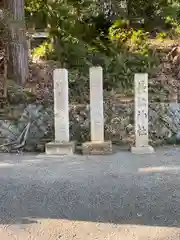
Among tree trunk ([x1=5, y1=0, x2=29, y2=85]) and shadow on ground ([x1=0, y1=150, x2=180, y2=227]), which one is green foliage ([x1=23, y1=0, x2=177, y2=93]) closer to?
tree trunk ([x1=5, y1=0, x2=29, y2=85])

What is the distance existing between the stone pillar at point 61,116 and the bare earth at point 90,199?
540 millimetres

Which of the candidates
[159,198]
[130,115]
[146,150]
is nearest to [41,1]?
[130,115]

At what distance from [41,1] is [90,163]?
203 inches

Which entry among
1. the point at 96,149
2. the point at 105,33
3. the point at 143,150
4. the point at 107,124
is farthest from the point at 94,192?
the point at 105,33

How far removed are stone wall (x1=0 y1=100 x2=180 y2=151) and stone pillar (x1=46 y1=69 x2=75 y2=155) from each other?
0.59 meters

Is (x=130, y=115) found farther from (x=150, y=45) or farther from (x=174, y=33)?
(x=174, y=33)

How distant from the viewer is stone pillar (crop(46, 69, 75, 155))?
6.71m

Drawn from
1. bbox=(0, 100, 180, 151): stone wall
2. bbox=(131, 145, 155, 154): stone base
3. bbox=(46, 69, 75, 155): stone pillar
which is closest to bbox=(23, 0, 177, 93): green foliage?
bbox=(0, 100, 180, 151): stone wall

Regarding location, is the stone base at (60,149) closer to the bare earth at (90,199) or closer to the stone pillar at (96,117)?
the stone pillar at (96,117)

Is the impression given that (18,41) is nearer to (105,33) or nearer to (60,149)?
(60,149)

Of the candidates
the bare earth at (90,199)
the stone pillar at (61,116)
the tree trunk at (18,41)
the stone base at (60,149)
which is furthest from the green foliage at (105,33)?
the bare earth at (90,199)

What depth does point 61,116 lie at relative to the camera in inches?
269

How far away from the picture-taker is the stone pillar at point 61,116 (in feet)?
22.0

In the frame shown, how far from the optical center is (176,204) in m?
4.17
